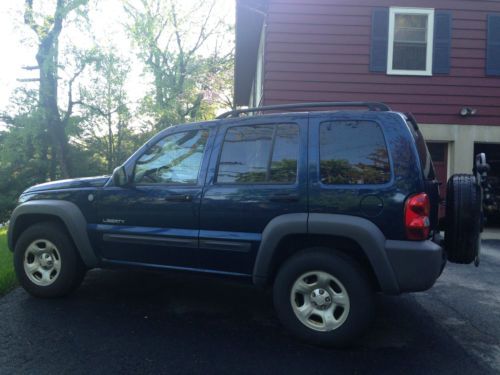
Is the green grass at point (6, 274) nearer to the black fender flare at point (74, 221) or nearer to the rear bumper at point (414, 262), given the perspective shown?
the black fender flare at point (74, 221)

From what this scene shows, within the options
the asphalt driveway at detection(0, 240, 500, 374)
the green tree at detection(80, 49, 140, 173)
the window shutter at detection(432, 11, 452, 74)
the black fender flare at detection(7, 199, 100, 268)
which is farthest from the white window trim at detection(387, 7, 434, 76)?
the green tree at detection(80, 49, 140, 173)

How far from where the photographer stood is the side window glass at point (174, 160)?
409 centimetres

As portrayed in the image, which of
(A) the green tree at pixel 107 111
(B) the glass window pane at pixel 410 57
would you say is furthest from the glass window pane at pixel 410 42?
(A) the green tree at pixel 107 111

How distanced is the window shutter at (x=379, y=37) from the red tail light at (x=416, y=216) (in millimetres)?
6578

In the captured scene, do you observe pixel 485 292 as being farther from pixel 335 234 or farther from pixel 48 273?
pixel 48 273

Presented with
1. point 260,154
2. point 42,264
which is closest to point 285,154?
point 260,154

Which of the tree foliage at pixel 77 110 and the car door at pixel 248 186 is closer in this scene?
the car door at pixel 248 186

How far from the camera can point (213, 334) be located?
3705 mm

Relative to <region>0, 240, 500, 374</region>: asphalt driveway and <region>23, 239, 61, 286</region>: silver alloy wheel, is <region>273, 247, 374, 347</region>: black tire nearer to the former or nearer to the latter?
<region>0, 240, 500, 374</region>: asphalt driveway

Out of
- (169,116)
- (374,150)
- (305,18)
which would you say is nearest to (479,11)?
(305,18)

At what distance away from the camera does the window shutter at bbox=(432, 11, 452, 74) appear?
9.12 metres

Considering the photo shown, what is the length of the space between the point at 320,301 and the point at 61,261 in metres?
2.59

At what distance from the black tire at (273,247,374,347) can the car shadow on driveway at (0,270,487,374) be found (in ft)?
0.38

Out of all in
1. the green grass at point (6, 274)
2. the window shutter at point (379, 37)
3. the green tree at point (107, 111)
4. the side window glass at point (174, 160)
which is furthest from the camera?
the green tree at point (107, 111)
